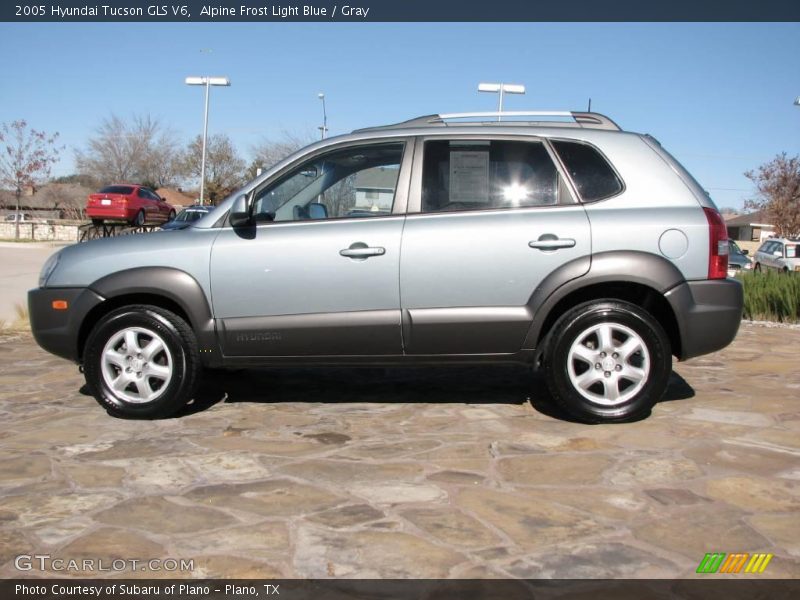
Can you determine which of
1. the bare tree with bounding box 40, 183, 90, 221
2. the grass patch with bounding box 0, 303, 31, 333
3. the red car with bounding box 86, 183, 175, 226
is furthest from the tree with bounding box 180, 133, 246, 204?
the grass patch with bounding box 0, 303, 31, 333

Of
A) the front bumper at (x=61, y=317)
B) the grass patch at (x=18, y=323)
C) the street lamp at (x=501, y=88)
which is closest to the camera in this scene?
the front bumper at (x=61, y=317)

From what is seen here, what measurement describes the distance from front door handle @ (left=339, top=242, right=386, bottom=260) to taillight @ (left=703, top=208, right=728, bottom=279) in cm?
202

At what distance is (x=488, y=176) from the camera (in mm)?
5023

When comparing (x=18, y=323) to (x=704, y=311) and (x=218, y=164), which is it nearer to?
(x=704, y=311)

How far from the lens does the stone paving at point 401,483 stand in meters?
3.11

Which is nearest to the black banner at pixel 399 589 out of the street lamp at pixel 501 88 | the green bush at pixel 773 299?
the green bush at pixel 773 299

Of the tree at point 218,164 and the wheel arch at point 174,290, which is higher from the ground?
the tree at point 218,164

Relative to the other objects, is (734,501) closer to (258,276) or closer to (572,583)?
(572,583)

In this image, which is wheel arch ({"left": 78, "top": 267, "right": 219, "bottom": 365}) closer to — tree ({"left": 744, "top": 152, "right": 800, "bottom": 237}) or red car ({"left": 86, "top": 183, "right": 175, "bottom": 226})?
red car ({"left": 86, "top": 183, "right": 175, "bottom": 226})

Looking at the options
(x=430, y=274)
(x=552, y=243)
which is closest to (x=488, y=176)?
(x=552, y=243)

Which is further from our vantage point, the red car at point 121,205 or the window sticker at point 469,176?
the red car at point 121,205

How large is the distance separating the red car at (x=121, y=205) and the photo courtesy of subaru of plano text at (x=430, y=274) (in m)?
23.1

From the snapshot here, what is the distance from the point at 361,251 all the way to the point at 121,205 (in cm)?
2408

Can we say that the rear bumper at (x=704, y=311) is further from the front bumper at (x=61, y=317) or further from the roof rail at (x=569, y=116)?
the front bumper at (x=61, y=317)
